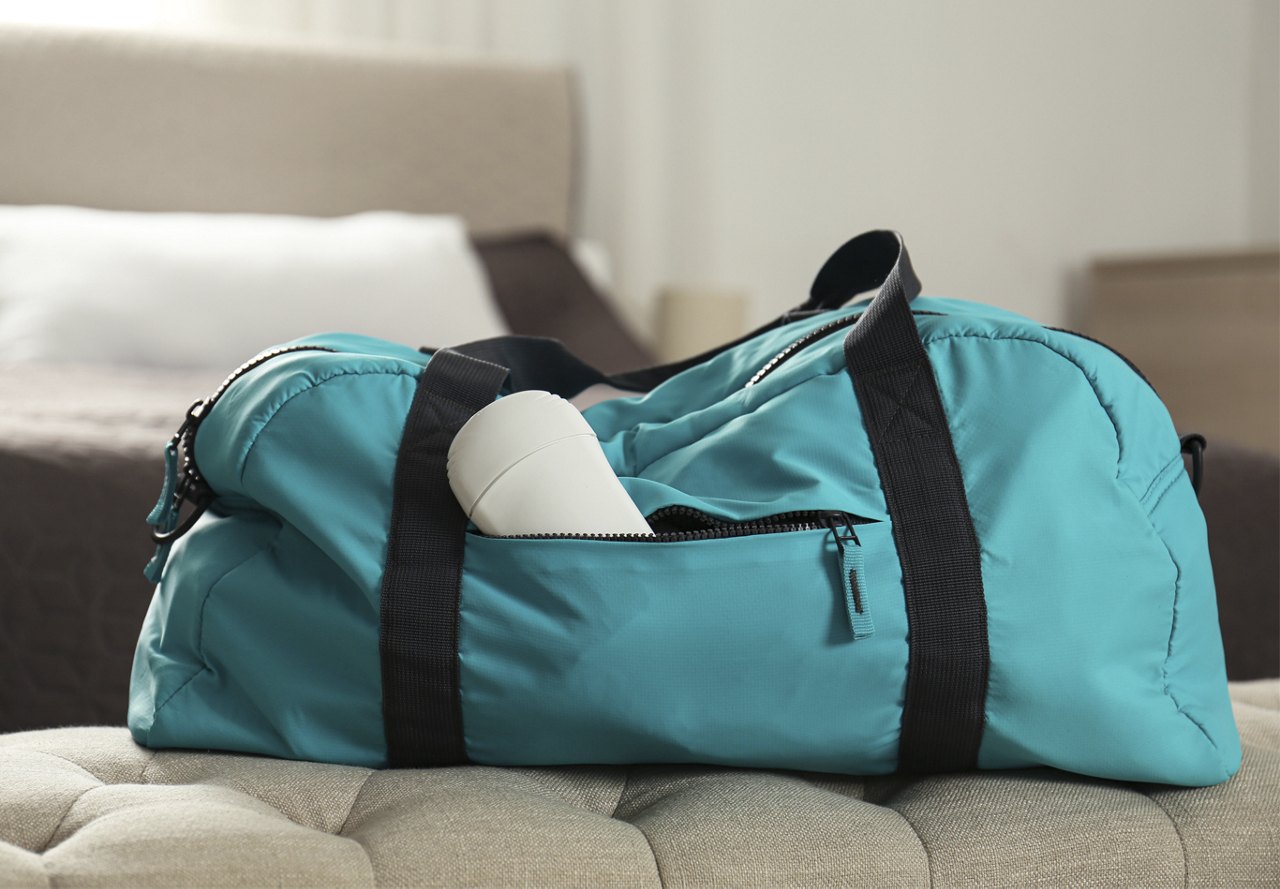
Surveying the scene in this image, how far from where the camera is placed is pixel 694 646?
62cm

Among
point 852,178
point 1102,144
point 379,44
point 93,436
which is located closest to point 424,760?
point 93,436

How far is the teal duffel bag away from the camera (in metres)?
0.63

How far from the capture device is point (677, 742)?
2.08 feet

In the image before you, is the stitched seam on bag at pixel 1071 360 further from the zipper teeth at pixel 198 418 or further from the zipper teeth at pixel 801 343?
the zipper teeth at pixel 198 418

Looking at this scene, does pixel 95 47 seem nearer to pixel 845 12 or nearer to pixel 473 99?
pixel 473 99

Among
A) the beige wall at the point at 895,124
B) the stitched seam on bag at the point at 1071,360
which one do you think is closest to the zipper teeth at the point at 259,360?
the stitched seam on bag at the point at 1071,360

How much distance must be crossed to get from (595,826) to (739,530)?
18 cm

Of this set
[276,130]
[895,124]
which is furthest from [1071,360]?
[895,124]

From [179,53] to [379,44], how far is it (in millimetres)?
397

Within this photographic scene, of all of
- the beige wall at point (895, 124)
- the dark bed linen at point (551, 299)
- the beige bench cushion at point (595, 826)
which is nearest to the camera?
the beige bench cushion at point (595, 826)

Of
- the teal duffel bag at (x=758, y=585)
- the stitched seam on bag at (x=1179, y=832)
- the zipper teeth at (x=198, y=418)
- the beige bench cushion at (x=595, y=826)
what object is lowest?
the stitched seam on bag at (x=1179, y=832)

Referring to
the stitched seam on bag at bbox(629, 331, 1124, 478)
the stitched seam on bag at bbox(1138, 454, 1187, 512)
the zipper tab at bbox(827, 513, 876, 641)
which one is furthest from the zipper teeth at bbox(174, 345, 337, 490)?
the stitched seam on bag at bbox(1138, 454, 1187, 512)

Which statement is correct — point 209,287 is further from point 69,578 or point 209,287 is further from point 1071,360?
point 1071,360

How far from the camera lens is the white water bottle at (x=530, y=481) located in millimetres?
647
